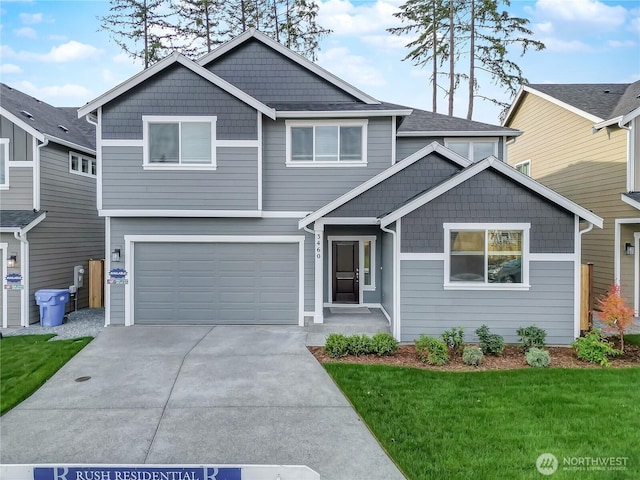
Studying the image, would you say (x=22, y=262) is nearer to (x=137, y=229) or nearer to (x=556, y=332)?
(x=137, y=229)

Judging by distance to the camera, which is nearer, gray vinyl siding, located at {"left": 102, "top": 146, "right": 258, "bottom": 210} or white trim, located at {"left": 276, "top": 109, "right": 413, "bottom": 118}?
gray vinyl siding, located at {"left": 102, "top": 146, "right": 258, "bottom": 210}

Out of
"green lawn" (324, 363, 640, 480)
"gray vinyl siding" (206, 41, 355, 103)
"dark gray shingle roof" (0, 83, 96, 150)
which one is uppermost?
"gray vinyl siding" (206, 41, 355, 103)

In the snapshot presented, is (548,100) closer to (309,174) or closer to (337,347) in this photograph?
(309,174)

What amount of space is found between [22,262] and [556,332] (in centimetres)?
1358

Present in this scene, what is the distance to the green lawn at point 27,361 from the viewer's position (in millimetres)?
6073

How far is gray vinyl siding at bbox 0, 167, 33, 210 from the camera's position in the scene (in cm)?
1059

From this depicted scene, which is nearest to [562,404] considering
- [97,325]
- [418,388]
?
[418,388]

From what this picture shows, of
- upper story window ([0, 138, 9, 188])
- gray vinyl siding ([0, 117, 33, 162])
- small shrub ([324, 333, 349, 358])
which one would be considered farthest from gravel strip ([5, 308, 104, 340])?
small shrub ([324, 333, 349, 358])

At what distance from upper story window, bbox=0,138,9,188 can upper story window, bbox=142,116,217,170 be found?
14.1 ft

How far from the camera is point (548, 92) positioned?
14.6 metres

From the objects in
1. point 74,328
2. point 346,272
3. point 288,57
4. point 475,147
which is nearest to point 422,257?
point 346,272

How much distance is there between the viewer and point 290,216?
34.1 ft

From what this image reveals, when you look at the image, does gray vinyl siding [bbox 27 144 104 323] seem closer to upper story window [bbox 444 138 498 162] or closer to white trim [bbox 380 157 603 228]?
white trim [bbox 380 157 603 228]

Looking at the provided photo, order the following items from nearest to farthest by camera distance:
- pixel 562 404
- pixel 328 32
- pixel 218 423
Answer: pixel 218 423 → pixel 562 404 → pixel 328 32
